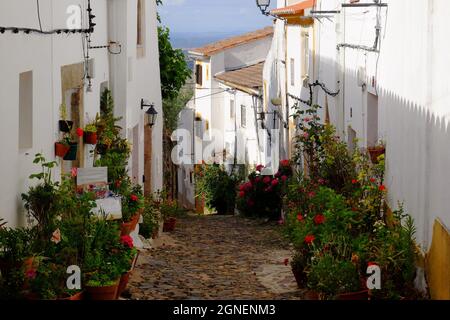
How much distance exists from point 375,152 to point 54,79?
4.64 metres

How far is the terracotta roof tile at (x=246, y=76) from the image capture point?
35094 millimetres

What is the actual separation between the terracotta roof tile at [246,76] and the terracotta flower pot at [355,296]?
2484 centimetres

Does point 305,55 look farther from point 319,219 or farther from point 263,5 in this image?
point 319,219

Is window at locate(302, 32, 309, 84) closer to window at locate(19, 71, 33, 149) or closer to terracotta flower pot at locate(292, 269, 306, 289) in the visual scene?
terracotta flower pot at locate(292, 269, 306, 289)

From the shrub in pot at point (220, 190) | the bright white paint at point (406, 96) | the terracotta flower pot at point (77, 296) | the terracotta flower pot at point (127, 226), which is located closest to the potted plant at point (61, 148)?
the terracotta flower pot at point (127, 226)

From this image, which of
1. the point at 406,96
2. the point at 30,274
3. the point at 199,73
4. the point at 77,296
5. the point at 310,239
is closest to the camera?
the point at 30,274

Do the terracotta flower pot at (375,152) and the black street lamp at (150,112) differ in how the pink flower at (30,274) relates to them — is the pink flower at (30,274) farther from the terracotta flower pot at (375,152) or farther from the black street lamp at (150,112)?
the black street lamp at (150,112)

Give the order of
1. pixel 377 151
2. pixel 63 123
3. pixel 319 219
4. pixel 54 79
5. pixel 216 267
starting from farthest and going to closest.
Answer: pixel 216 267 < pixel 377 151 < pixel 63 123 < pixel 54 79 < pixel 319 219

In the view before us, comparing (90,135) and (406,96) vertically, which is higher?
(406,96)

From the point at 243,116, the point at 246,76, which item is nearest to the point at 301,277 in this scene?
the point at 246,76

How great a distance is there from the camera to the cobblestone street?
1222 cm

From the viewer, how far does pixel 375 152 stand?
13016 mm

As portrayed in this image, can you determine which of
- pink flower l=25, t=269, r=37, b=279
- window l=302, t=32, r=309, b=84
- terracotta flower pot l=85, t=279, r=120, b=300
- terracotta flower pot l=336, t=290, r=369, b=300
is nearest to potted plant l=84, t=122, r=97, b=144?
terracotta flower pot l=85, t=279, r=120, b=300

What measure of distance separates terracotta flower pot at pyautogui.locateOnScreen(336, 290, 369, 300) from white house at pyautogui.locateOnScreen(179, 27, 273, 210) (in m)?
24.3
